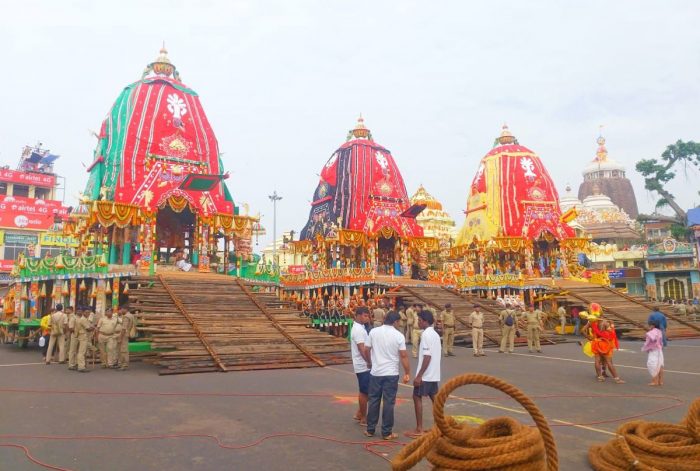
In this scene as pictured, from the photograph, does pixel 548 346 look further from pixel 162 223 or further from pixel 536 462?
pixel 162 223

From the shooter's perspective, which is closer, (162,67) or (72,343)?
(72,343)

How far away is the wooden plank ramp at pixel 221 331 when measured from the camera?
37.0 feet

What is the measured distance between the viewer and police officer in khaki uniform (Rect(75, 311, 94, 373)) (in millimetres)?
11047

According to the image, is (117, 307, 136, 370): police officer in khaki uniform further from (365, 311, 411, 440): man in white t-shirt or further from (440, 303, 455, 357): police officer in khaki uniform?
(440, 303, 455, 357): police officer in khaki uniform

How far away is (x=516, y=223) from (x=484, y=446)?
30.3 m

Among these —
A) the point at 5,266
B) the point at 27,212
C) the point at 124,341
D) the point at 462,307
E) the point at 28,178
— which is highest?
the point at 28,178

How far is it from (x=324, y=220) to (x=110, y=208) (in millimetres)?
13077

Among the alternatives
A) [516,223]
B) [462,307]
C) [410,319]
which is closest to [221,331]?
[410,319]

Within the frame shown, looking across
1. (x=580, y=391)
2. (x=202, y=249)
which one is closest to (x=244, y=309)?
(x=202, y=249)

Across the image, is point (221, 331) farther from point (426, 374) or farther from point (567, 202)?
point (567, 202)

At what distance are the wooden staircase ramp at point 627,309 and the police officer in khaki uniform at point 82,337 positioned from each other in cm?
1735

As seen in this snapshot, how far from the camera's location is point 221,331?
1281 centimetres

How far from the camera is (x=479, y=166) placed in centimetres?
3550

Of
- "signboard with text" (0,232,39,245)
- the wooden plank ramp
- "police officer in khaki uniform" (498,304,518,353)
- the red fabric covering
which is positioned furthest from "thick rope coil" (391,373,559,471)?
"signboard with text" (0,232,39,245)
